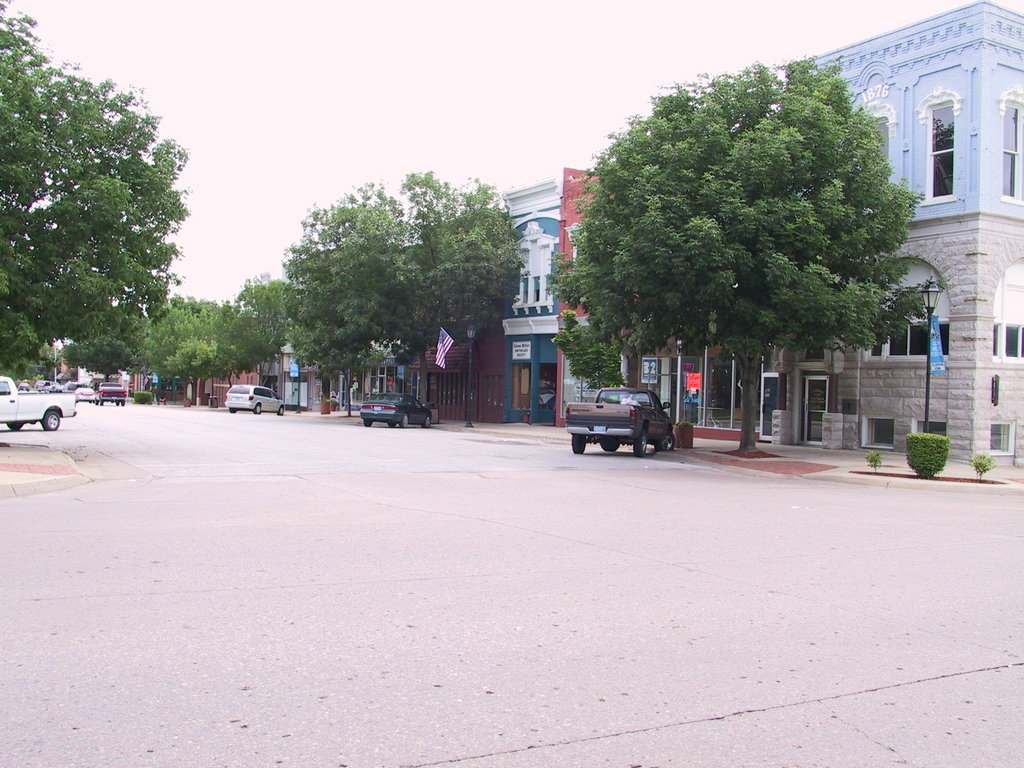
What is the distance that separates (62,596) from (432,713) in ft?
12.1

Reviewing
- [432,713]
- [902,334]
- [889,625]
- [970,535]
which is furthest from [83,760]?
[902,334]

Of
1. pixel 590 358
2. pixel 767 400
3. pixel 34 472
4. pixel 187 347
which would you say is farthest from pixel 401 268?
pixel 187 347

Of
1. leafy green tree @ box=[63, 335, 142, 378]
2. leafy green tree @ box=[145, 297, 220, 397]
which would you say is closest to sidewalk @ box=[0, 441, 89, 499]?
leafy green tree @ box=[145, 297, 220, 397]

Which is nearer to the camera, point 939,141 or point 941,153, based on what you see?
point 941,153

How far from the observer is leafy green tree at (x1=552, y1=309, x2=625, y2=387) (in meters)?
34.2

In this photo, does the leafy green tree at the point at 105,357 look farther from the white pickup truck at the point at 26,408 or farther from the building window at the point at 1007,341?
the building window at the point at 1007,341

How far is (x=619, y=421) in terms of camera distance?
76.9 ft

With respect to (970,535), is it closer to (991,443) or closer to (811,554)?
(811,554)

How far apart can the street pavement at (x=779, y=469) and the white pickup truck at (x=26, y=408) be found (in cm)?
486

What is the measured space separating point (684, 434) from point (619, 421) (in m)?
4.13

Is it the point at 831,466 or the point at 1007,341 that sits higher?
the point at 1007,341

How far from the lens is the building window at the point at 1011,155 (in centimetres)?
2375

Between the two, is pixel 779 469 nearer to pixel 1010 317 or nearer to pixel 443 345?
pixel 1010 317

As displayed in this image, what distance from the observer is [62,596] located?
691cm
